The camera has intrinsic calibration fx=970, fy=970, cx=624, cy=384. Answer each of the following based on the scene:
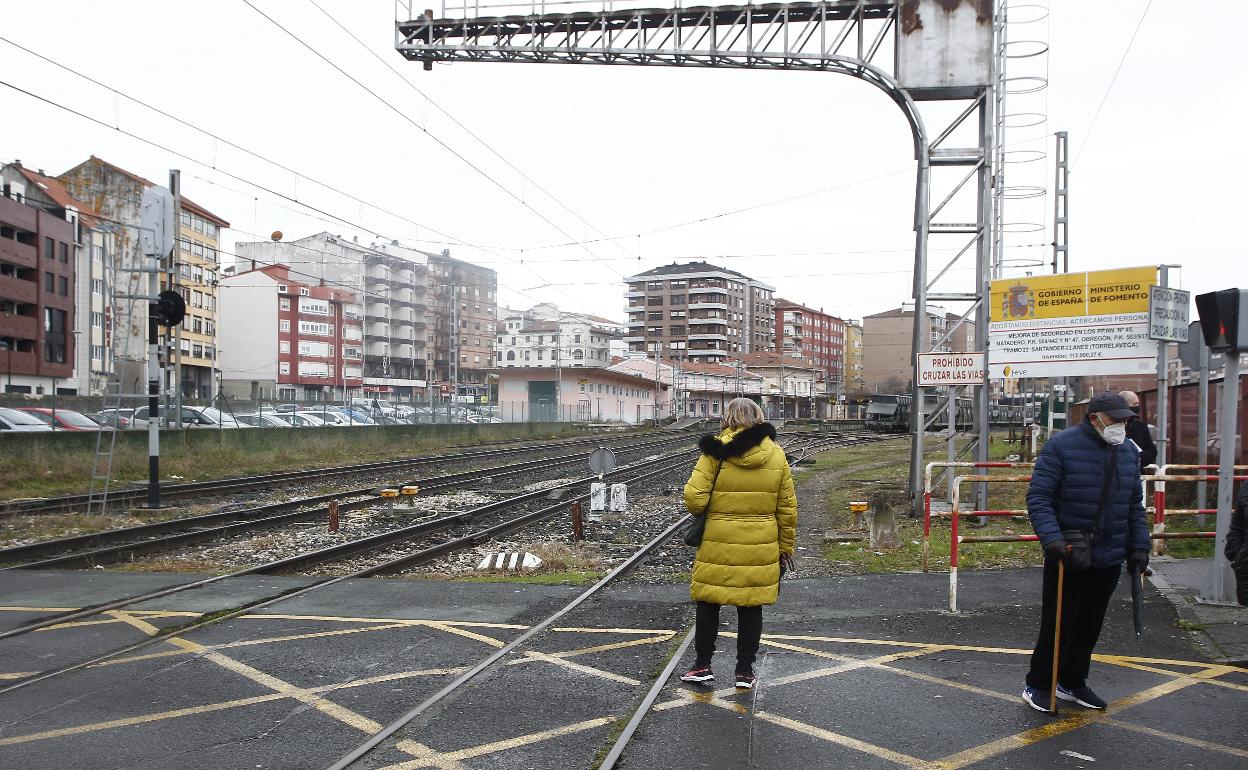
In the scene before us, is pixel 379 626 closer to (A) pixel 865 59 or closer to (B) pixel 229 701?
(B) pixel 229 701

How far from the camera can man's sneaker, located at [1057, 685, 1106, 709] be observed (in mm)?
5242

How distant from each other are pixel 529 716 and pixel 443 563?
709cm

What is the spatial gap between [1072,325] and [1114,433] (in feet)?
30.8

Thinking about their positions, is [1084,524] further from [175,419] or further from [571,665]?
[175,419]

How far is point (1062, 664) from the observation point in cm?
539

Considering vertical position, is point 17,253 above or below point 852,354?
above

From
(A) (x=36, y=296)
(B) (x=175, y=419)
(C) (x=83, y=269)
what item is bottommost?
(B) (x=175, y=419)

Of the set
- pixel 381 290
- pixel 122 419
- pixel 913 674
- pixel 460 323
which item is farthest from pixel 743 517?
pixel 460 323

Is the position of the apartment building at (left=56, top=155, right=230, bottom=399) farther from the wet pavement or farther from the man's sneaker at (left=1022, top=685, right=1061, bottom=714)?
the man's sneaker at (left=1022, top=685, right=1061, bottom=714)

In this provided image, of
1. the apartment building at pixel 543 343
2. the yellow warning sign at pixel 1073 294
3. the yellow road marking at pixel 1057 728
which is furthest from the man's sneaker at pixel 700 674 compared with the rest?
the apartment building at pixel 543 343

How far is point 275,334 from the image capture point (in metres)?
91.7

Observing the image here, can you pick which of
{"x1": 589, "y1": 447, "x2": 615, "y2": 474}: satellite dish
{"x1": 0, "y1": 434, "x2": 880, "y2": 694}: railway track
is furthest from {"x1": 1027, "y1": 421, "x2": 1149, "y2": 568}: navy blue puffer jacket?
{"x1": 589, "y1": 447, "x2": 615, "y2": 474}: satellite dish

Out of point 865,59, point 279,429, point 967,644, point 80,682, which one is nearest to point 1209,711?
point 967,644

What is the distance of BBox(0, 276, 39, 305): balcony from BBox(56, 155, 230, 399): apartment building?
9.89 metres
